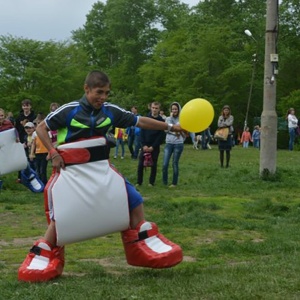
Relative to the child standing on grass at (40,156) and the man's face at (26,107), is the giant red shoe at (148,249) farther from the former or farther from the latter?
the man's face at (26,107)

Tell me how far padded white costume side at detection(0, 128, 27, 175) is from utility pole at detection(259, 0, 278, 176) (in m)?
5.25

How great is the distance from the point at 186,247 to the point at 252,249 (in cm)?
73

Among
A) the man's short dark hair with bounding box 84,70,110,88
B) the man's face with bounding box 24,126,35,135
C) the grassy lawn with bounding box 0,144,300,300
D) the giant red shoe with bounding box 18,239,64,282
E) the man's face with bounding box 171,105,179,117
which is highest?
the man's short dark hair with bounding box 84,70,110,88

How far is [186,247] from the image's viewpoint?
7254 mm

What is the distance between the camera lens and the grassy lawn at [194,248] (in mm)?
5055

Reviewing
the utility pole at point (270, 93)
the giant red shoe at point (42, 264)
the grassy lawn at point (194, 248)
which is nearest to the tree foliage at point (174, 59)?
the utility pole at point (270, 93)

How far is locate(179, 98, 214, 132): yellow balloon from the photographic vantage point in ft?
20.6

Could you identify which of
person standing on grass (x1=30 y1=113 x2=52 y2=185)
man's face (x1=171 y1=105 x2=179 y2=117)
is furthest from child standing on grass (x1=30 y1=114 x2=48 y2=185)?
man's face (x1=171 y1=105 x2=179 y2=117)

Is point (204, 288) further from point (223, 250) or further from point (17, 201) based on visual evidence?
point (17, 201)

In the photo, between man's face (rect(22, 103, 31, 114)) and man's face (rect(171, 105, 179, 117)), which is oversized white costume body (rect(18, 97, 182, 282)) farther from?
man's face (rect(22, 103, 31, 114))

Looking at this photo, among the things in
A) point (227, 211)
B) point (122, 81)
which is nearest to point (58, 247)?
point (227, 211)

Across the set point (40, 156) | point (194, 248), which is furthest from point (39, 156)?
point (194, 248)

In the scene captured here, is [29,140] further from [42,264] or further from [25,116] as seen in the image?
[42,264]

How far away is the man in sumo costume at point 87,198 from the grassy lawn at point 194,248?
18 centimetres
